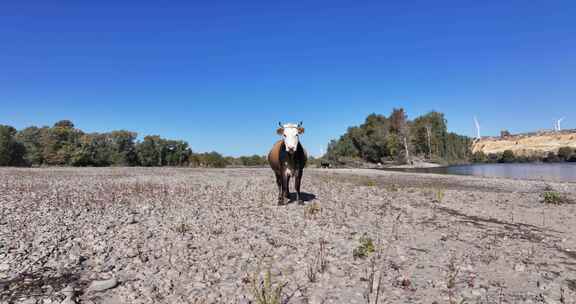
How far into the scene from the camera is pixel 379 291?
14.6 feet

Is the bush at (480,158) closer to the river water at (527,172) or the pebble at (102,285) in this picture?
the river water at (527,172)

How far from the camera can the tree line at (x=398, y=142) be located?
306ft

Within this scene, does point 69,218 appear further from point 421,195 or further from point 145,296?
point 421,195

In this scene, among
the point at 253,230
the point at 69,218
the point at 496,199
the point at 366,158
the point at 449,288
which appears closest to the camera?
the point at 449,288

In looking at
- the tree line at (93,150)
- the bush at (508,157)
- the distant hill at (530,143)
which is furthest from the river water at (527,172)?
the distant hill at (530,143)

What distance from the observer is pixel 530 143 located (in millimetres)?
128875

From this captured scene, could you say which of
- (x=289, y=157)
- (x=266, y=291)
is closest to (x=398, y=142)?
(x=289, y=157)

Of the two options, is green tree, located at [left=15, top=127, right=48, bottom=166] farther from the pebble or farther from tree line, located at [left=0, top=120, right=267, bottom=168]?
the pebble

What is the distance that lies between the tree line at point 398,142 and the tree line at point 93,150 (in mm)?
30354

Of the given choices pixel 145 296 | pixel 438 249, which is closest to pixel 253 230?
pixel 145 296

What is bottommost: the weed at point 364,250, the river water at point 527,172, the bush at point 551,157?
the river water at point 527,172

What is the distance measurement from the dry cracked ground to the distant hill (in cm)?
12522

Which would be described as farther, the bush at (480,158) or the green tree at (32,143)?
the bush at (480,158)

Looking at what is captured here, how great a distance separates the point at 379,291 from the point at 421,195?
1358 cm
